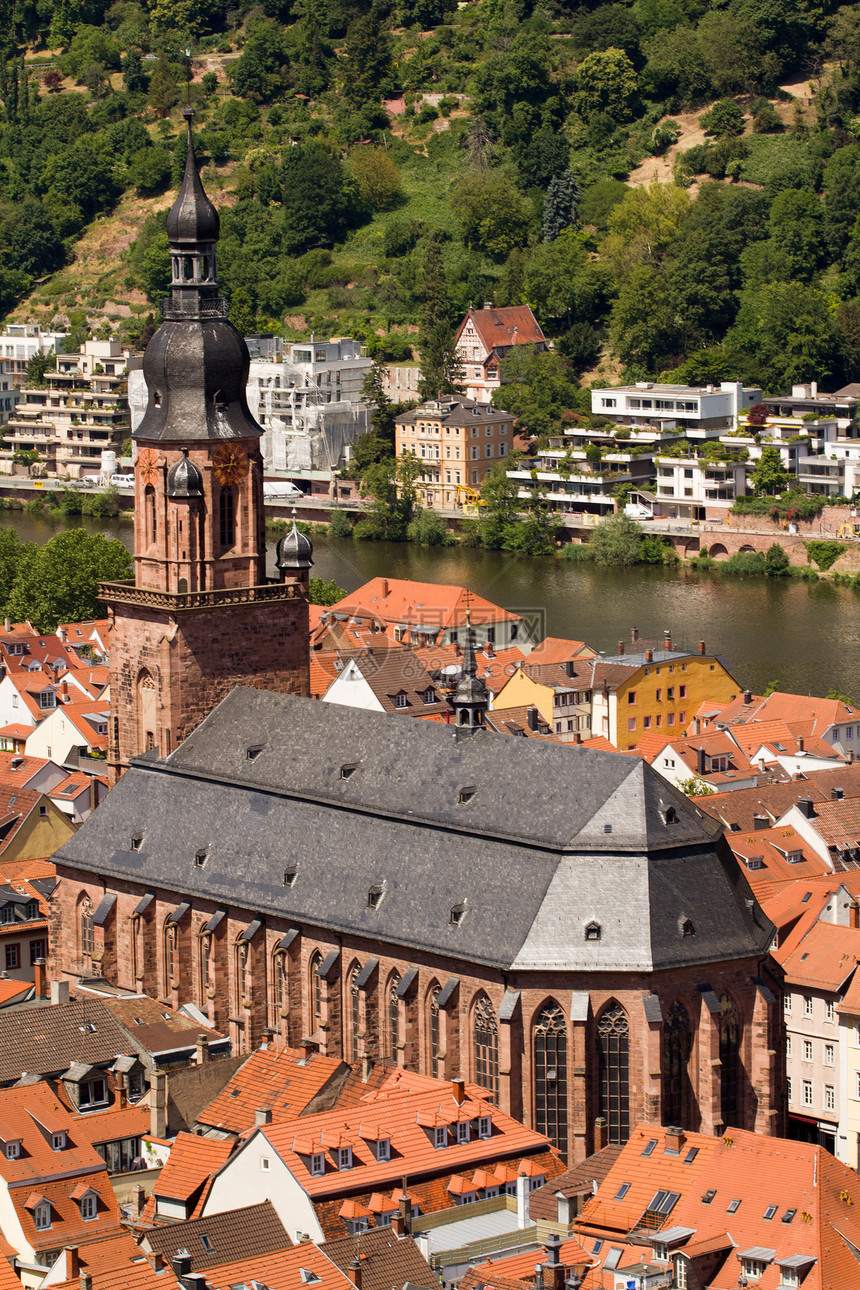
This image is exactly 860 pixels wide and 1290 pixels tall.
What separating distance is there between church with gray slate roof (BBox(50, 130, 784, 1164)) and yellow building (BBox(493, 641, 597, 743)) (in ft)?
106

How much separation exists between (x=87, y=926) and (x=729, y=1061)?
19.2m

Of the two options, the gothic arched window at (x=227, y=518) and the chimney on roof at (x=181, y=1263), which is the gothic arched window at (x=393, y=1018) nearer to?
the chimney on roof at (x=181, y=1263)

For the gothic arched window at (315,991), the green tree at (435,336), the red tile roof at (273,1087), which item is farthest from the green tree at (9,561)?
the red tile roof at (273,1087)

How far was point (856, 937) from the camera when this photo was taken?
2731 inches

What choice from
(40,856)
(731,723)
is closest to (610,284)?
(731,723)

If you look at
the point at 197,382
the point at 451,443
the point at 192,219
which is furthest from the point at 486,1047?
the point at 451,443

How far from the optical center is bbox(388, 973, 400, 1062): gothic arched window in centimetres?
6297

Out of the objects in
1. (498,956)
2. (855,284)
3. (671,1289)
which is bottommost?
(671,1289)

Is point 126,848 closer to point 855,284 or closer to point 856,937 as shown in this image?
point 856,937

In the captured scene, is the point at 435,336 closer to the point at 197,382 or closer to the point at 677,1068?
the point at 197,382

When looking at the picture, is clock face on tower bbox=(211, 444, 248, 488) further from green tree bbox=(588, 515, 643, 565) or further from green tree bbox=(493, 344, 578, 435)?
green tree bbox=(493, 344, 578, 435)

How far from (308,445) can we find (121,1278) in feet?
449

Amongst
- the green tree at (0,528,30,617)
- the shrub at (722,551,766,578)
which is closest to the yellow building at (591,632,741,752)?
the green tree at (0,528,30,617)

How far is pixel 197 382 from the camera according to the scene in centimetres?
7294
